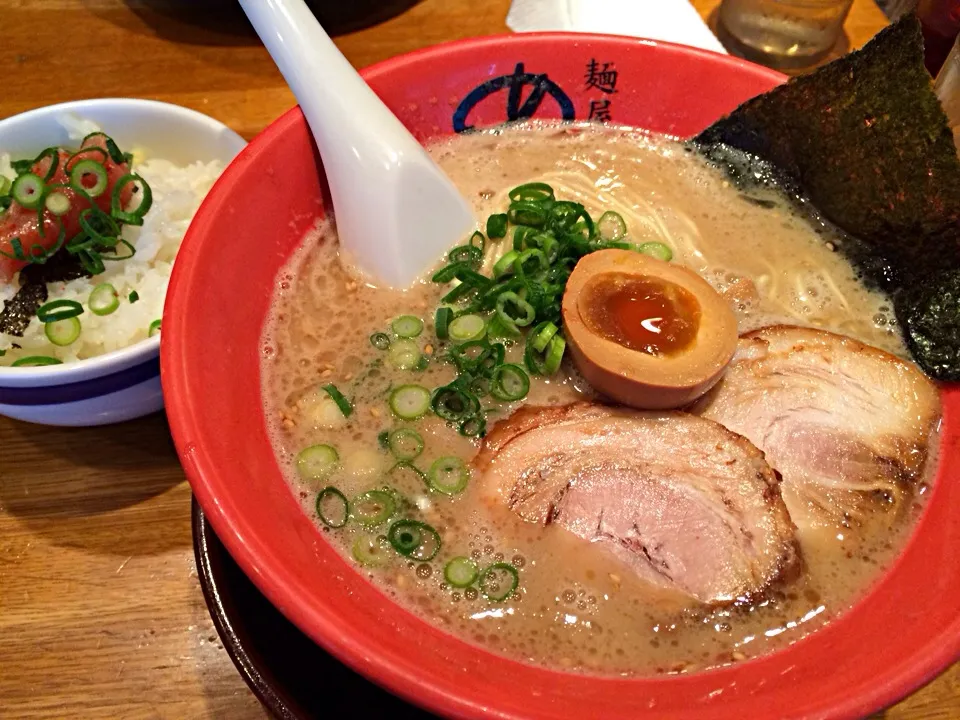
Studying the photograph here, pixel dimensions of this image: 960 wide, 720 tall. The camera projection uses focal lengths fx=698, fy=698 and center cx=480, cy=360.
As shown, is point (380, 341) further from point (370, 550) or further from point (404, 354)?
point (370, 550)

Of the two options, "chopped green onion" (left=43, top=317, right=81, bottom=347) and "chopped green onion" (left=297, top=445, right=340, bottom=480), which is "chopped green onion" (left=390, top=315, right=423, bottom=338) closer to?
"chopped green onion" (left=297, top=445, right=340, bottom=480)

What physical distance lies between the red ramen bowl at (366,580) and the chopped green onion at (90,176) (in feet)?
1.43

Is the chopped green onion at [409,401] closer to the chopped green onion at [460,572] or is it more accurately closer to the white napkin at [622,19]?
the chopped green onion at [460,572]

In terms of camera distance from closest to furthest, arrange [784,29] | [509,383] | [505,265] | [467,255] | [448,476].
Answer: [448,476], [509,383], [505,265], [467,255], [784,29]

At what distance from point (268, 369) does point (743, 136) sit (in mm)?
1252

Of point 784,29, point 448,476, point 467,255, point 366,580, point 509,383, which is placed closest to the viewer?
point 366,580

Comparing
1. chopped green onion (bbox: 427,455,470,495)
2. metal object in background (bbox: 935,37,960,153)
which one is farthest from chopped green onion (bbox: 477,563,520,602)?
metal object in background (bbox: 935,37,960,153)

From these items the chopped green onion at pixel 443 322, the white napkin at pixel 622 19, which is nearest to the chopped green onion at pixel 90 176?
the chopped green onion at pixel 443 322

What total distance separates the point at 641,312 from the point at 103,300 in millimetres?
1155

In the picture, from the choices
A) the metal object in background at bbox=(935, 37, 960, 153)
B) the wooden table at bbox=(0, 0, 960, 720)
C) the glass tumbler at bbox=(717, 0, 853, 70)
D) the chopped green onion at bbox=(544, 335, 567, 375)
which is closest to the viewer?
the wooden table at bbox=(0, 0, 960, 720)

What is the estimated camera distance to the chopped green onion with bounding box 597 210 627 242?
65.2 inches

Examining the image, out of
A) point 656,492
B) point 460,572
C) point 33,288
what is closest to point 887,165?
point 656,492

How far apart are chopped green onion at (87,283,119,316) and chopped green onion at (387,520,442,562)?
32.7 inches

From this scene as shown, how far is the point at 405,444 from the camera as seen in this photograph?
51.7 inches
